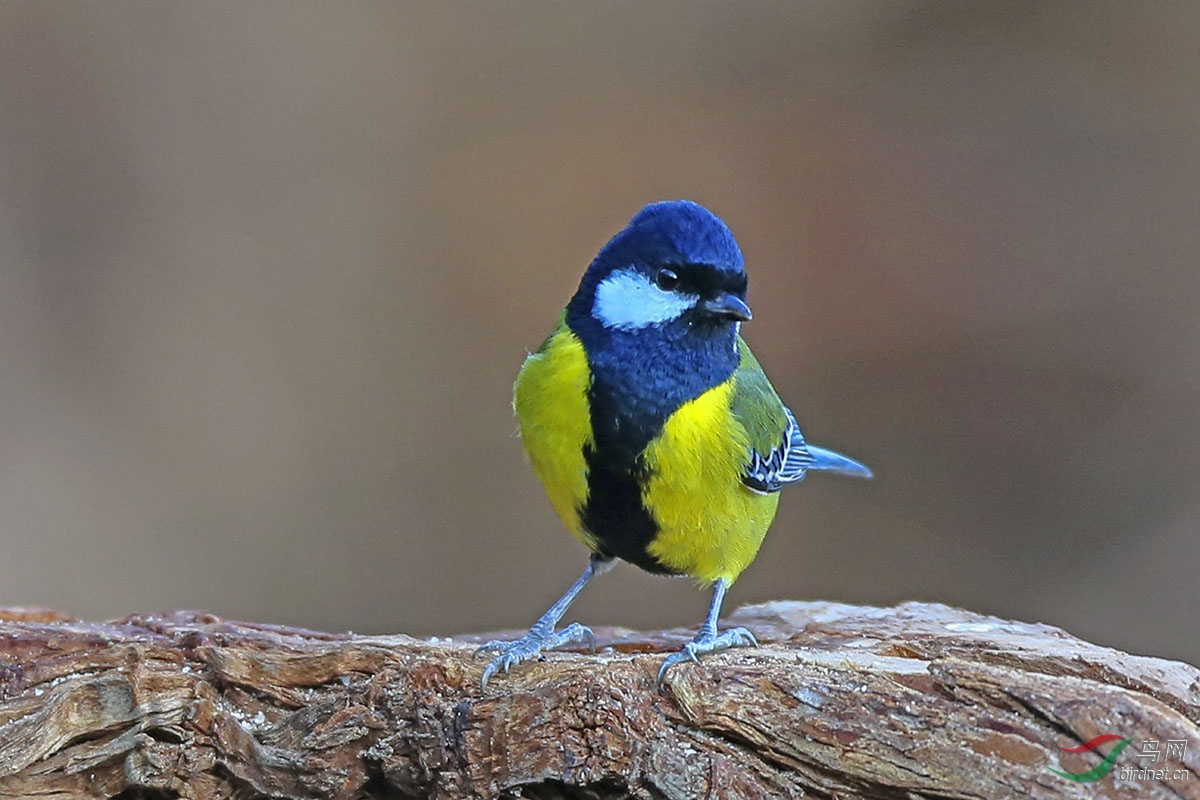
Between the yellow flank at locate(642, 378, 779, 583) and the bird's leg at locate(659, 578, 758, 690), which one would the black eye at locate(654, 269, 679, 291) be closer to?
the yellow flank at locate(642, 378, 779, 583)

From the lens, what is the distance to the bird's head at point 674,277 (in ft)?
7.54

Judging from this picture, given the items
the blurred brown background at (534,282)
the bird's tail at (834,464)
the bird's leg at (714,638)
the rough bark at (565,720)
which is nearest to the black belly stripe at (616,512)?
the bird's leg at (714,638)

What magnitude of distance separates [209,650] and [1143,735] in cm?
148

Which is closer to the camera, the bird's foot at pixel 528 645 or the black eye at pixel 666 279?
the bird's foot at pixel 528 645

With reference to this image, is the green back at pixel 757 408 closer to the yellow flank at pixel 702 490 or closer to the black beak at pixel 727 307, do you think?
the yellow flank at pixel 702 490

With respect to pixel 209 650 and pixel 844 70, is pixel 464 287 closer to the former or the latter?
pixel 844 70

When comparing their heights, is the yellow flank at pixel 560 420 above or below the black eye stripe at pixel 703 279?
below

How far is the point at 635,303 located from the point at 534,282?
2.59 metres

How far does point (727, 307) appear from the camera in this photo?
230cm

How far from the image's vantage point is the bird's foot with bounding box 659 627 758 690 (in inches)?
82.0

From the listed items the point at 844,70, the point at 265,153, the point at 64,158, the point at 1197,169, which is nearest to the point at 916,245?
the point at 844,70

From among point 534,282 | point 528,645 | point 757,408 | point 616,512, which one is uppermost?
point 534,282

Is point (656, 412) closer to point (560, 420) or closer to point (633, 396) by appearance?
point (633, 396)

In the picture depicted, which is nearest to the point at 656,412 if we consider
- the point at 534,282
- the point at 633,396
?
the point at 633,396
